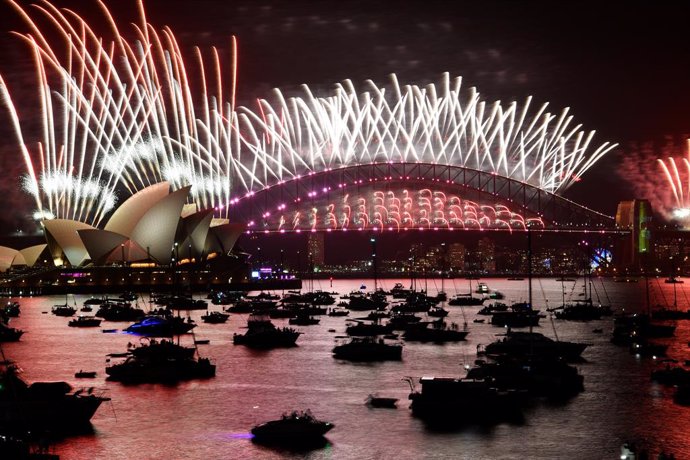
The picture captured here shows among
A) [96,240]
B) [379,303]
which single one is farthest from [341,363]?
[96,240]

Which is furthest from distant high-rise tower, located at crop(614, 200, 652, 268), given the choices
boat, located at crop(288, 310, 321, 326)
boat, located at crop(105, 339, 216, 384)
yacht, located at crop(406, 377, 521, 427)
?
yacht, located at crop(406, 377, 521, 427)

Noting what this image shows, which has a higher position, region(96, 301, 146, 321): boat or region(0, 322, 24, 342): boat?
region(96, 301, 146, 321): boat

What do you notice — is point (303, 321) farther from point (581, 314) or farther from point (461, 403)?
point (461, 403)

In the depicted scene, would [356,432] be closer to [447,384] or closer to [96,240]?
[447,384]

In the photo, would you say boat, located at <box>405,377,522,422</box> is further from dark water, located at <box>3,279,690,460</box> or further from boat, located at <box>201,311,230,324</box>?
boat, located at <box>201,311,230,324</box>

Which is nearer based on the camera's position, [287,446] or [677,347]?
[287,446]
